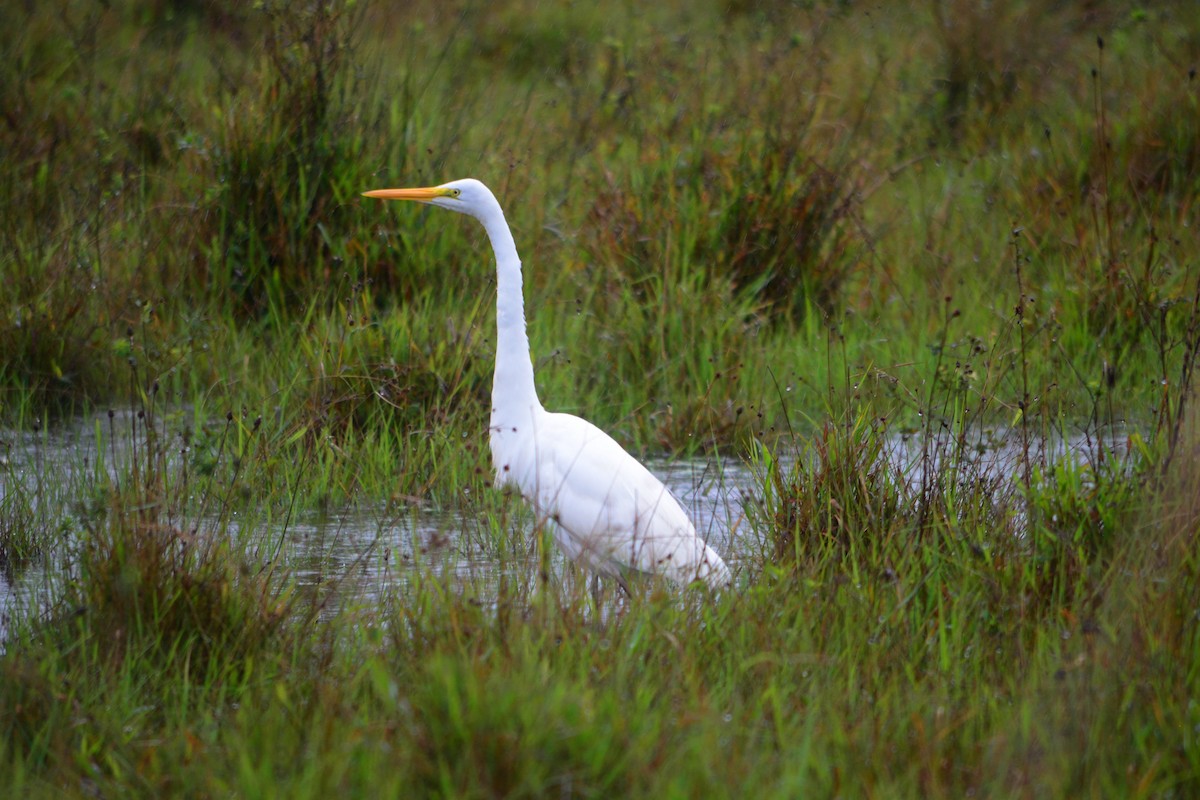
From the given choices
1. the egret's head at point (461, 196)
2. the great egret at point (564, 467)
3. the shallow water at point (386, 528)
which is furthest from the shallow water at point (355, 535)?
the egret's head at point (461, 196)

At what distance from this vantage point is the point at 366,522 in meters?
3.97

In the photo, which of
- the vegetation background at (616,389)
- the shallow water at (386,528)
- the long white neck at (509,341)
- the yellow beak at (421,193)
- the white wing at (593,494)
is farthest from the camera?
the yellow beak at (421,193)

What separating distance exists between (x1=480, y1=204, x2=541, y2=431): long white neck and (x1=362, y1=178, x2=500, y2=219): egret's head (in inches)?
1.0

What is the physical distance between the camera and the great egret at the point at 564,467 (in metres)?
3.48

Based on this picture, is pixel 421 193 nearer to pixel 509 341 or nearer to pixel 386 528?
pixel 509 341

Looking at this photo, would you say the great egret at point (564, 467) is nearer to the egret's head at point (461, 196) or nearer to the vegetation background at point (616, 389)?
the egret's head at point (461, 196)

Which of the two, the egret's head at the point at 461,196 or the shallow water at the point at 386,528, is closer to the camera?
the shallow water at the point at 386,528

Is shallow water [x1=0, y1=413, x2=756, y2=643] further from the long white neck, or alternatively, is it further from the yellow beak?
the yellow beak

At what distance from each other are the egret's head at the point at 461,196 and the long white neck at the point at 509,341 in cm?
3

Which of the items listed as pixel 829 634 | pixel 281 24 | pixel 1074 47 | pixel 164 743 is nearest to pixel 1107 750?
pixel 829 634

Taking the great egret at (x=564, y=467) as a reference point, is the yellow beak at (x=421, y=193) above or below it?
above

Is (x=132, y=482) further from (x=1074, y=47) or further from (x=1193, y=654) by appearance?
(x=1074, y=47)

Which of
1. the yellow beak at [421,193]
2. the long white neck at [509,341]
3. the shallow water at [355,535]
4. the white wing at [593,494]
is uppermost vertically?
the yellow beak at [421,193]

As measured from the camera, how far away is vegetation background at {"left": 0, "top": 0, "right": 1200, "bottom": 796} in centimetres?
229
